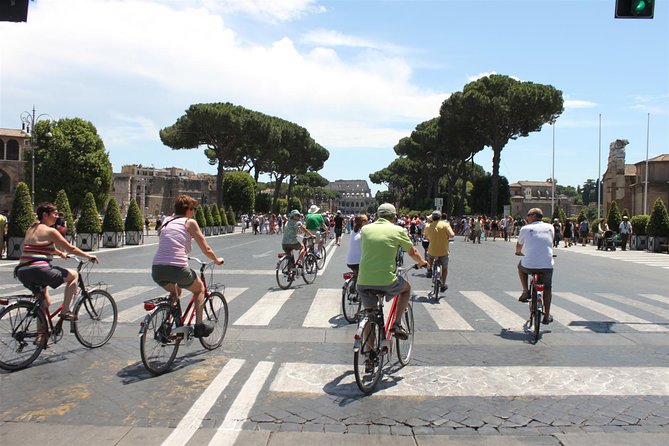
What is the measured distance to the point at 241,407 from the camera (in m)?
4.66

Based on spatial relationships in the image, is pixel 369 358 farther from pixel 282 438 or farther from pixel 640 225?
pixel 640 225


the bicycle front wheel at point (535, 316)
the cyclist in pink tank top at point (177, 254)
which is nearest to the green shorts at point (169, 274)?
the cyclist in pink tank top at point (177, 254)

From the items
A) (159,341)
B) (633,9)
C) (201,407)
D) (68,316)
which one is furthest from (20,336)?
(633,9)

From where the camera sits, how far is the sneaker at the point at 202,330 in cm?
598

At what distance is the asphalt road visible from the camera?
4.24 m

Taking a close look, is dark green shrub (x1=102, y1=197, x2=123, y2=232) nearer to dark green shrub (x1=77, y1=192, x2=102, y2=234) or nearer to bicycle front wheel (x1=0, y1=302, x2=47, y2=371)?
dark green shrub (x1=77, y1=192, x2=102, y2=234)

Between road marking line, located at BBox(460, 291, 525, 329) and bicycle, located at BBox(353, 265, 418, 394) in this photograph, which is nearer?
bicycle, located at BBox(353, 265, 418, 394)

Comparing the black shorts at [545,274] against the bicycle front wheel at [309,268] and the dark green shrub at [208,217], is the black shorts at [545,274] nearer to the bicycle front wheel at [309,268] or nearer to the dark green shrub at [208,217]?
the bicycle front wheel at [309,268]

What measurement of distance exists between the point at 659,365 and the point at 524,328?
1902 mm

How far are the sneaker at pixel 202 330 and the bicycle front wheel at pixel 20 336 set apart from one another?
148cm

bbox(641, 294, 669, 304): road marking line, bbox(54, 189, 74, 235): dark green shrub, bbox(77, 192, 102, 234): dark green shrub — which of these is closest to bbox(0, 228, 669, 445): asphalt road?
bbox(641, 294, 669, 304): road marking line

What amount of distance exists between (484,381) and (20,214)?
18.1 metres

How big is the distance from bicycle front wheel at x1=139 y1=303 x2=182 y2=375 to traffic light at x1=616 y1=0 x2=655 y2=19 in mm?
7122

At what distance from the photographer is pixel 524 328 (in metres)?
7.84
